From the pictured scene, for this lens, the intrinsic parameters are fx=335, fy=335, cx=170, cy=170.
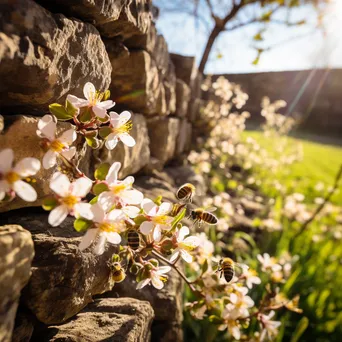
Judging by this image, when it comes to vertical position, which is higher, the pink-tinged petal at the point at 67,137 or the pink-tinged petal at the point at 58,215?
the pink-tinged petal at the point at 67,137

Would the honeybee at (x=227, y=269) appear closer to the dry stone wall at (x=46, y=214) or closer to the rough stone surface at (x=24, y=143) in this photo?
the dry stone wall at (x=46, y=214)

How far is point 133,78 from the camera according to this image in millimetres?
1741

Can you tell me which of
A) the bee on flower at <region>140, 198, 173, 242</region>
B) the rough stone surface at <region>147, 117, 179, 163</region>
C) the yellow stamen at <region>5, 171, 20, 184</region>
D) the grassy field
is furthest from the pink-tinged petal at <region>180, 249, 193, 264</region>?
the grassy field

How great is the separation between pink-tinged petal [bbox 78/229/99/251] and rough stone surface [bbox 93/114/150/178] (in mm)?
660

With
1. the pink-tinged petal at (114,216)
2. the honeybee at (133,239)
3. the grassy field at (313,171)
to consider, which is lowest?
the grassy field at (313,171)

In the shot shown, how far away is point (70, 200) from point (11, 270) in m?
0.19

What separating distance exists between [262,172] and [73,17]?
4551mm

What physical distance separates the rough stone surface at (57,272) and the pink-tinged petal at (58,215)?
23cm

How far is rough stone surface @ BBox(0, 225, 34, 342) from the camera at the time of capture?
69cm

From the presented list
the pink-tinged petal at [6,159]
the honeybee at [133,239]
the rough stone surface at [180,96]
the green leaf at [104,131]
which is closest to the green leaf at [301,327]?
the honeybee at [133,239]

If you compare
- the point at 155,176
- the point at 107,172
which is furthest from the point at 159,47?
the point at 107,172

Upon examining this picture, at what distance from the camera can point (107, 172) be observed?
88 cm

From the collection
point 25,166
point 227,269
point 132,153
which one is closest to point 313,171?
point 132,153

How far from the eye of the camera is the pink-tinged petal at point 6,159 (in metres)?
0.67
